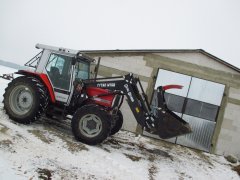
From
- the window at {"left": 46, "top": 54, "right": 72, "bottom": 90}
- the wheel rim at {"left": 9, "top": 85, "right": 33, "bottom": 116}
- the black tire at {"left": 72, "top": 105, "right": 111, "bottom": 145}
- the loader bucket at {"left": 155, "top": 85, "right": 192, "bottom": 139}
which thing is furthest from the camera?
the window at {"left": 46, "top": 54, "right": 72, "bottom": 90}

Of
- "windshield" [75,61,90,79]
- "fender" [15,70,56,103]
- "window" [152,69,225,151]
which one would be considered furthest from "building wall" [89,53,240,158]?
"fender" [15,70,56,103]

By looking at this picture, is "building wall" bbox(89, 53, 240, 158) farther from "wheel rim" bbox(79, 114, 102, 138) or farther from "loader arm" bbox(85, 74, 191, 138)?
"wheel rim" bbox(79, 114, 102, 138)

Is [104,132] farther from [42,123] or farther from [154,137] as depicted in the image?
[154,137]

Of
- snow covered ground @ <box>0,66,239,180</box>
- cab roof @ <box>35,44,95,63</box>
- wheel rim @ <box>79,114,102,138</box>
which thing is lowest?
snow covered ground @ <box>0,66,239,180</box>

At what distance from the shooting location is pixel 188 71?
11.9 meters

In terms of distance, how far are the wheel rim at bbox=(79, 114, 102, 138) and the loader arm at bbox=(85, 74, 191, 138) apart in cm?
105

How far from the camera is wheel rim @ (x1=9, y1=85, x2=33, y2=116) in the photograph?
738cm

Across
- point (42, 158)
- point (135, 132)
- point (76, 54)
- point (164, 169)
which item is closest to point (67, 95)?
point (76, 54)

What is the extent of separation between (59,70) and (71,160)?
10.4ft

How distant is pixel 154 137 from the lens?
1170 centimetres

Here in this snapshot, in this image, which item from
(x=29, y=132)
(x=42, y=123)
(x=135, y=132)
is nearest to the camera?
(x=29, y=132)

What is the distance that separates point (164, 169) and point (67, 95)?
11.3 ft

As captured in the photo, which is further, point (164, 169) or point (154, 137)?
point (154, 137)

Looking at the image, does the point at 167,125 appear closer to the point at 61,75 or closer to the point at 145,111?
the point at 145,111
